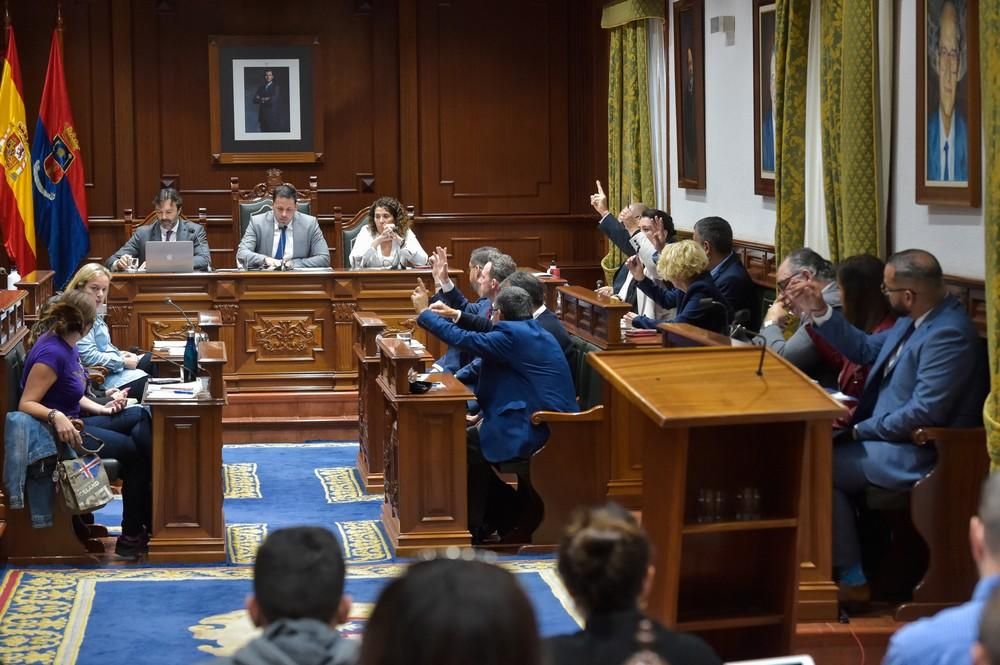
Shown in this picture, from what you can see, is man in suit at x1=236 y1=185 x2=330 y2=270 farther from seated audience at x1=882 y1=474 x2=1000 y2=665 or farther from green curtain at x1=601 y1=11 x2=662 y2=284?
seated audience at x1=882 y1=474 x2=1000 y2=665

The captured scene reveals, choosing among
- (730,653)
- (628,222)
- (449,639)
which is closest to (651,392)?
(730,653)

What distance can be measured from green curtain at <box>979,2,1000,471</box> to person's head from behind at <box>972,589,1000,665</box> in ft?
10.3

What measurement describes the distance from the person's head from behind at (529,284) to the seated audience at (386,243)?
3.16 m

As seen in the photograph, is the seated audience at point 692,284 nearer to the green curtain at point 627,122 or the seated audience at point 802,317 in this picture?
the seated audience at point 802,317

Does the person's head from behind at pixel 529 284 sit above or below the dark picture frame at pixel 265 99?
below

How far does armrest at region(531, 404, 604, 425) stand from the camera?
256 inches

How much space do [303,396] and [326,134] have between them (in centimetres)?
335

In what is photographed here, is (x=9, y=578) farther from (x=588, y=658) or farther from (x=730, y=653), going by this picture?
(x=588, y=658)

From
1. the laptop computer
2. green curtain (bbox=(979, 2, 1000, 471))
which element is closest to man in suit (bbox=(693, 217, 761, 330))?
green curtain (bbox=(979, 2, 1000, 471))

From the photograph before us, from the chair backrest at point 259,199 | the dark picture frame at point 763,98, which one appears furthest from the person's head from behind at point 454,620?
the chair backrest at point 259,199

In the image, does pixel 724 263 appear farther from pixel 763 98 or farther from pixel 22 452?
pixel 22 452

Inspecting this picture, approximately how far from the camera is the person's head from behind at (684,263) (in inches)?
283

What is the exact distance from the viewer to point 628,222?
918 cm

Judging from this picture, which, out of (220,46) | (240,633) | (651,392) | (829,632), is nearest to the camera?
(651,392)
